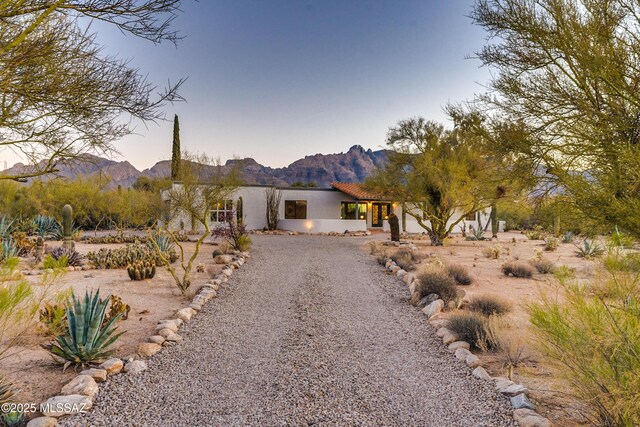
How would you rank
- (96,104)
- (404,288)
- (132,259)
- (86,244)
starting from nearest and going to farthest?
(96,104) < (404,288) < (132,259) < (86,244)

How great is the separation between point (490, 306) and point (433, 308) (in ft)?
3.02

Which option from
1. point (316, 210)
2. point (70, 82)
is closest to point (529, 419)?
point (70, 82)

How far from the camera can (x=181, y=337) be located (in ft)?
17.7

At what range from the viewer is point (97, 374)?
388 cm

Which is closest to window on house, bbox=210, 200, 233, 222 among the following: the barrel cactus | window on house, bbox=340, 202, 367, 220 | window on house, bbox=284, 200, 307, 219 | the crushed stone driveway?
window on house, bbox=284, 200, 307, 219

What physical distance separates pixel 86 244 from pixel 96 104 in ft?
50.0

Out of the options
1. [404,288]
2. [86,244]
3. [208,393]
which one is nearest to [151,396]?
[208,393]

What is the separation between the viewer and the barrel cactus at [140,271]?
928cm

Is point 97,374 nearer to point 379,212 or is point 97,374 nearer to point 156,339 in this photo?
point 156,339

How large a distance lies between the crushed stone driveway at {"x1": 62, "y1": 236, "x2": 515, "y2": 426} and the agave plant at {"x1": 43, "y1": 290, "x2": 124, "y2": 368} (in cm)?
53

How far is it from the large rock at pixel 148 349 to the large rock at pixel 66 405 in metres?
1.22

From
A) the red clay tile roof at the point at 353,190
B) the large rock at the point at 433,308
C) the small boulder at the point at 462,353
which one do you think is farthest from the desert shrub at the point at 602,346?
the red clay tile roof at the point at 353,190

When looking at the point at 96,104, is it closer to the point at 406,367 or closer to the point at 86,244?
the point at 406,367

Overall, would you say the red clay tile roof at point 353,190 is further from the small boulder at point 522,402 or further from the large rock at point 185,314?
the small boulder at point 522,402
